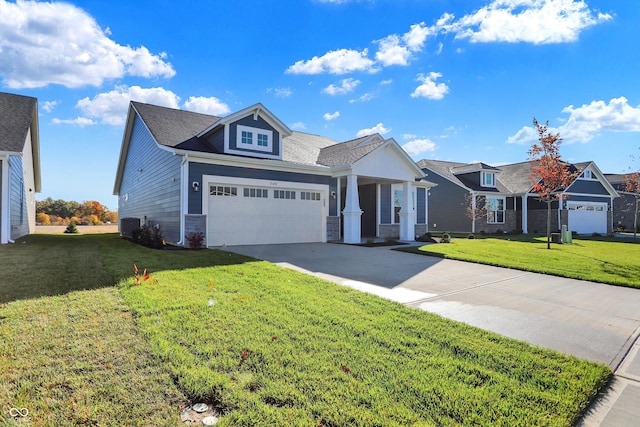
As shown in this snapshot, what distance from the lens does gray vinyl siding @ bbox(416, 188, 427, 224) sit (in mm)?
19109

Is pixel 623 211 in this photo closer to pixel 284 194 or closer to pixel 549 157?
pixel 549 157

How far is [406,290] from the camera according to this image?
592 centimetres

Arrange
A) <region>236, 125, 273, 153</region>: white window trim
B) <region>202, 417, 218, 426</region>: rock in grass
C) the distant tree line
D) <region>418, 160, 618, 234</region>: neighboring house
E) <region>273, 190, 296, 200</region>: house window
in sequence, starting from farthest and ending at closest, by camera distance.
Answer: the distant tree line → <region>418, 160, 618, 234</region>: neighboring house → <region>273, 190, 296, 200</region>: house window → <region>236, 125, 273, 153</region>: white window trim → <region>202, 417, 218, 426</region>: rock in grass

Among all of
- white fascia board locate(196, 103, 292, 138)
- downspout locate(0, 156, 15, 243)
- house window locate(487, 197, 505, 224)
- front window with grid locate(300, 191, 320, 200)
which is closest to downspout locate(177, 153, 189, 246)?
white fascia board locate(196, 103, 292, 138)

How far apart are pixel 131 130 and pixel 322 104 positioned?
37.0ft

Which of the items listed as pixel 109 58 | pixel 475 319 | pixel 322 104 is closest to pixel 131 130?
pixel 109 58

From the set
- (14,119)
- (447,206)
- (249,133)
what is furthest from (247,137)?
(447,206)

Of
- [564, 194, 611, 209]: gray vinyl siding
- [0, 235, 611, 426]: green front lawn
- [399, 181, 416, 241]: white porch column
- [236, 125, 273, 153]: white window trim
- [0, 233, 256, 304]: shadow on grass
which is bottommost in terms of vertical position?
[0, 235, 611, 426]: green front lawn

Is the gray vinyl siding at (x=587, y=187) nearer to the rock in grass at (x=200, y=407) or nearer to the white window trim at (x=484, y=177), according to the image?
the white window trim at (x=484, y=177)

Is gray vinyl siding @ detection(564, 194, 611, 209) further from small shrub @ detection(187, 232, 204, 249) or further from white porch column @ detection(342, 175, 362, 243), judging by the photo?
small shrub @ detection(187, 232, 204, 249)

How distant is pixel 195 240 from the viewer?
10820 millimetres

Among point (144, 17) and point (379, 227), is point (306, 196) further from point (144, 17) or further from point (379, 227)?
point (144, 17)

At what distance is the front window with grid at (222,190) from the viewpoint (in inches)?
468

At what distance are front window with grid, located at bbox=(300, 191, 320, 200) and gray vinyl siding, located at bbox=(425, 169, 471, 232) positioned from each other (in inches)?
605
